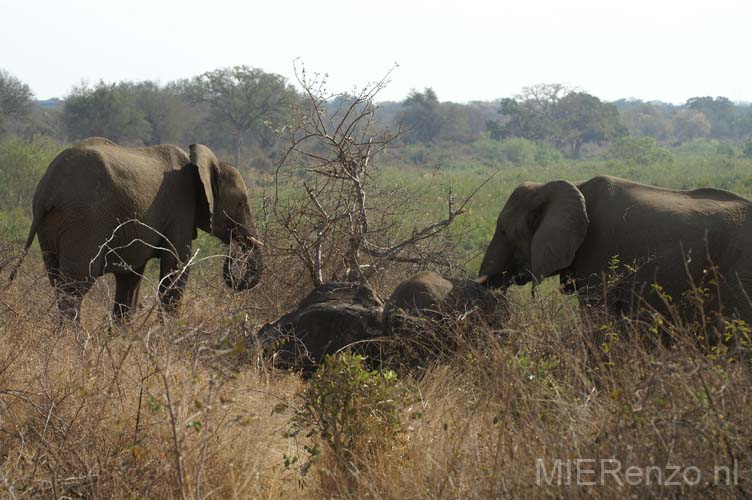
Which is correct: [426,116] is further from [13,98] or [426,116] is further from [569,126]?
[13,98]

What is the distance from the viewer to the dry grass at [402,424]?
2820 millimetres

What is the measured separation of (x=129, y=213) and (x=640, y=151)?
1767 inches

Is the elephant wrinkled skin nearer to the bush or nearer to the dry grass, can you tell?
the dry grass

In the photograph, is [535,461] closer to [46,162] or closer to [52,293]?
[52,293]

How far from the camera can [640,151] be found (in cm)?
4888

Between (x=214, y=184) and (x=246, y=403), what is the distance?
3.61 metres

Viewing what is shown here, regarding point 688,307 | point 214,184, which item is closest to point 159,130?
point 214,184

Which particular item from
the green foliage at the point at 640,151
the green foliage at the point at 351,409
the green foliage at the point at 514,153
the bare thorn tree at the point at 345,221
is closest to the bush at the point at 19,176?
the bare thorn tree at the point at 345,221

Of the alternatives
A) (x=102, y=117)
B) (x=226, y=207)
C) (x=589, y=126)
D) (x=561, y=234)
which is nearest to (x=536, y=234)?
(x=561, y=234)

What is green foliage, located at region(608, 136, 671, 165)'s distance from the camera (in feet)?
148

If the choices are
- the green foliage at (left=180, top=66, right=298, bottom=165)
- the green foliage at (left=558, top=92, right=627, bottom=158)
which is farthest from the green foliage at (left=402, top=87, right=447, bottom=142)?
the green foliage at (left=180, top=66, right=298, bottom=165)

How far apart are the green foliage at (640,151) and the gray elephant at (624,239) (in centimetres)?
3867

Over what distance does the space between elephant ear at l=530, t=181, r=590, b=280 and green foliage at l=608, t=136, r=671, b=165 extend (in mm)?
38928

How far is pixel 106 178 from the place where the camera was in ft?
22.6
